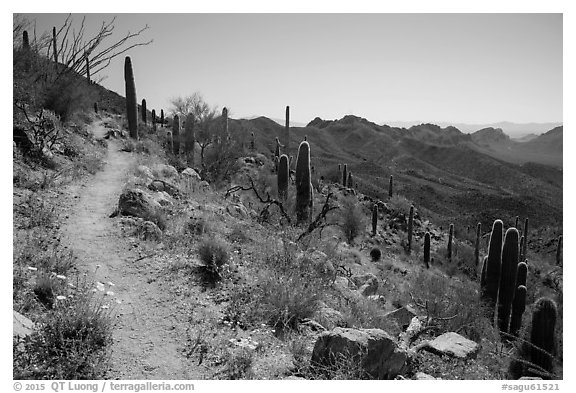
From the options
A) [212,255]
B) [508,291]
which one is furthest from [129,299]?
[508,291]

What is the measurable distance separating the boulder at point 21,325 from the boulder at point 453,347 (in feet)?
17.5

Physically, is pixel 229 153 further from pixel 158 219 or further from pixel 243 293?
pixel 243 293

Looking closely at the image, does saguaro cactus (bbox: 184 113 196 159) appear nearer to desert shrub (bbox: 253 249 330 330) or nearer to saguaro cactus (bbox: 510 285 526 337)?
saguaro cactus (bbox: 510 285 526 337)

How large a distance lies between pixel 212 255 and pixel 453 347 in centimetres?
404

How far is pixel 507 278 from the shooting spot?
46.3ft

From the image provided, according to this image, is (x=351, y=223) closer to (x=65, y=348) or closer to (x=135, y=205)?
(x=135, y=205)

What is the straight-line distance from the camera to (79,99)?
17.4 meters

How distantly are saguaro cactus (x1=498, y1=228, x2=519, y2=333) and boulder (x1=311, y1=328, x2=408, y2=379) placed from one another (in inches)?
449

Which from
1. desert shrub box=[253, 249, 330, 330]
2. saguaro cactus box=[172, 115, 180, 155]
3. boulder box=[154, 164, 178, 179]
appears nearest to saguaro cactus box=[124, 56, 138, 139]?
saguaro cactus box=[172, 115, 180, 155]

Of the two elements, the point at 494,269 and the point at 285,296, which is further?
the point at 494,269

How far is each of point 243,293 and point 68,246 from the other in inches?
110

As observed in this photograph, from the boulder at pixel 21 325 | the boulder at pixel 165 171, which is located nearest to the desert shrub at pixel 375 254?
the boulder at pixel 165 171

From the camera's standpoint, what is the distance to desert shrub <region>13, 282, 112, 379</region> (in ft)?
11.9

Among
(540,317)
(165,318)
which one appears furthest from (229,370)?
(540,317)
